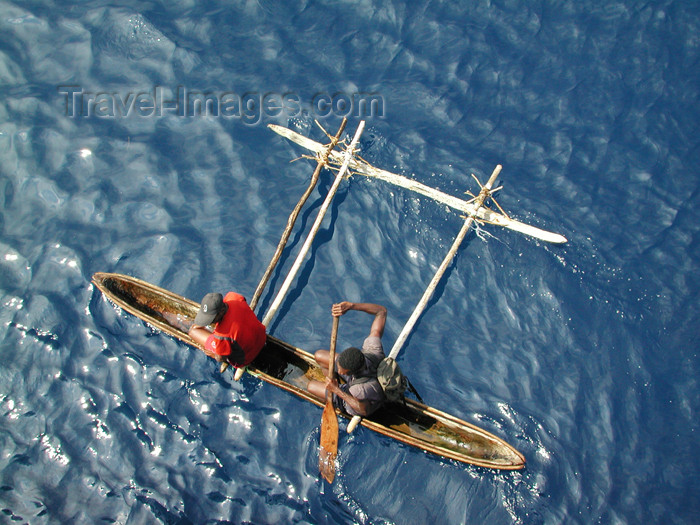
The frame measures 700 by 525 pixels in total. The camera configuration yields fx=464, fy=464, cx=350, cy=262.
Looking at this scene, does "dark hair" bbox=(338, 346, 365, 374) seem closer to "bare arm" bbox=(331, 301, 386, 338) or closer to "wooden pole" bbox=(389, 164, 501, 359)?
"bare arm" bbox=(331, 301, 386, 338)

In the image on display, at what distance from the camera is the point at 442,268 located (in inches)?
352

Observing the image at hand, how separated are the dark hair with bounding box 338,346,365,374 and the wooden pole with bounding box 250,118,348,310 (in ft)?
9.09

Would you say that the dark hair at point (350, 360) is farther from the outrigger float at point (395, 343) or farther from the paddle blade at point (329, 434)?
the outrigger float at point (395, 343)

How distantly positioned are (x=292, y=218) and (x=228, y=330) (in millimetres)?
3025

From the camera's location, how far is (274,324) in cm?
874

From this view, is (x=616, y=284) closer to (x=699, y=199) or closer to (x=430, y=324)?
(x=699, y=199)

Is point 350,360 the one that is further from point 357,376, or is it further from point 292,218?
point 292,218

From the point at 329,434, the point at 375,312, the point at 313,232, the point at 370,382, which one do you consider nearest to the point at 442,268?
the point at 375,312

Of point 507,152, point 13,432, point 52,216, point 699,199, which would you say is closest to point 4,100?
point 52,216

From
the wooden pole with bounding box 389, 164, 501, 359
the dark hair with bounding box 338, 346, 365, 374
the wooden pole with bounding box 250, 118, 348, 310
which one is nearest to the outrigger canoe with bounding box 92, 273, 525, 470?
the wooden pole with bounding box 250, 118, 348, 310

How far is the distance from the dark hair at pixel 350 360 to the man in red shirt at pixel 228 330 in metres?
1.77

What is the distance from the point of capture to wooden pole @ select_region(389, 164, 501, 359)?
8359 mm

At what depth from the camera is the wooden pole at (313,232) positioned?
857cm

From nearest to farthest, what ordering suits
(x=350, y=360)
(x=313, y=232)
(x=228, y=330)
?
(x=350, y=360)
(x=228, y=330)
(x=313, y=232)
